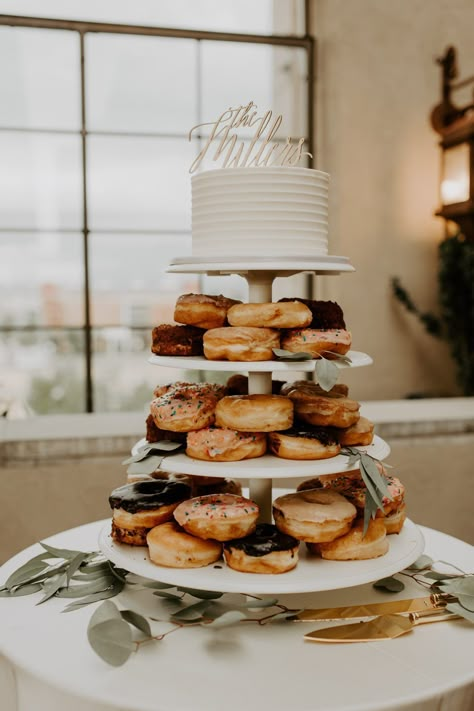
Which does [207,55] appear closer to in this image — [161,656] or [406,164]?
[406,164]

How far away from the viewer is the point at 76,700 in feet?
3.24

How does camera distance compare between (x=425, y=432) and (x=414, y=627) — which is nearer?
(x=414, y=627)

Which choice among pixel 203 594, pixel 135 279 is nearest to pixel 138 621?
pixel 203 594

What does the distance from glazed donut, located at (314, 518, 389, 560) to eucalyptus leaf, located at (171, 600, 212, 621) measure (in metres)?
0.23

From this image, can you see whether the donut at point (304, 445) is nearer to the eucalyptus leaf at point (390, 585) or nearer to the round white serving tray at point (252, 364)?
the round white serving tray at point (252, 364)

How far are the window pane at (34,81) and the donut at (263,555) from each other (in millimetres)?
3632

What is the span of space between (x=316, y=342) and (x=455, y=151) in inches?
116

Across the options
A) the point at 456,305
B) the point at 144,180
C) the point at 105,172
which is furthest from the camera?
the point at 144,180

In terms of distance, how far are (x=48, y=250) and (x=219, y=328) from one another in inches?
162

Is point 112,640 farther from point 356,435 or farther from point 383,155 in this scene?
point 383,155

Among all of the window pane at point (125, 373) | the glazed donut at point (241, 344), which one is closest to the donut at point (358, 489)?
the glazed donut at point (241, 344)

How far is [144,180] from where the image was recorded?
173 inches

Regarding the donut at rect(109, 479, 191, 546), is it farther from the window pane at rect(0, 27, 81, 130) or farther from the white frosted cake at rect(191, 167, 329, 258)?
the window pane at rect(0, 27, 81, 130)

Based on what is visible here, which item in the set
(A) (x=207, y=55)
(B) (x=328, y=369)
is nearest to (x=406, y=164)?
(A) (x=207, y=55)
